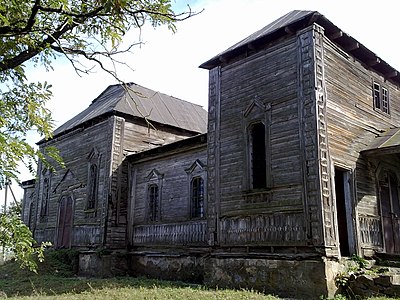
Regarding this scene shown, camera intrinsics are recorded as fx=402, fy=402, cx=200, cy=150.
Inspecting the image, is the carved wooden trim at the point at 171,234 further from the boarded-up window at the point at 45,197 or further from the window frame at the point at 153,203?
the boarded-up window at the point at 45,197

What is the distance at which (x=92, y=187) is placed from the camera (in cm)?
1959

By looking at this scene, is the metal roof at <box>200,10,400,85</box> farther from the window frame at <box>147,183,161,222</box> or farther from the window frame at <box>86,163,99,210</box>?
the window frame at <box>86,163,99,210</box>

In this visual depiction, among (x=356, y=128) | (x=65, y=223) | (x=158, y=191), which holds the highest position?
(x=356, y=128)

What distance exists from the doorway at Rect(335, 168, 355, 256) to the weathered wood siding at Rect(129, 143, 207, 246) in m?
4.70

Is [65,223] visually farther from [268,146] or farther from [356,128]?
[356,128]

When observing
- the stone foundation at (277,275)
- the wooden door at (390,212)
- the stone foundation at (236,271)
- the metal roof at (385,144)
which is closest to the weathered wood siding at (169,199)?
the stone foundation at (236,271)

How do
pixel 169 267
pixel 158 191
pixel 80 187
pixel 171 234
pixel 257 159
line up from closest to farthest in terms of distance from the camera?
pixel 257 159 → pixel 169 267 → pixel 171 234 → pixel 158 191 → pixel 80 187

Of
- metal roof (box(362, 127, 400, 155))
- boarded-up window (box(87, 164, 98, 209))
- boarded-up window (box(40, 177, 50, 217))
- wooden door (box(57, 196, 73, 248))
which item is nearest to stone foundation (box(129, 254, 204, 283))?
boarded-up window (box(87, 164, 98, 209))

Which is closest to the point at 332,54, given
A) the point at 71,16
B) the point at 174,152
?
the point at 174,152

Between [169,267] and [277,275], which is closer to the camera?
[277,275]

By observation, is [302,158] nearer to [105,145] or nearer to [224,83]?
[224,83]

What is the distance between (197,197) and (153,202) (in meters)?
2.74

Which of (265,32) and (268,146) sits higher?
(265,32)

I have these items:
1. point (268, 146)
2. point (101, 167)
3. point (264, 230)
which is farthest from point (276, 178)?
point (101, 167)
